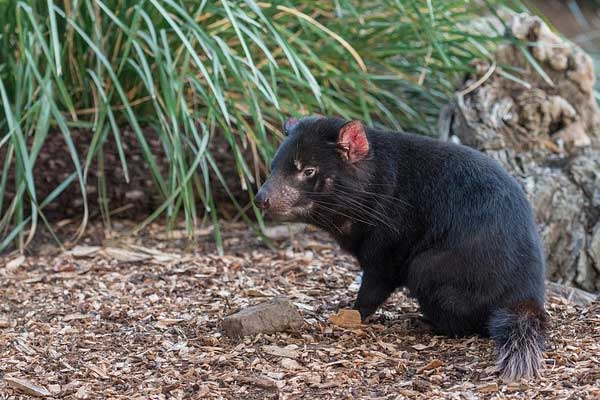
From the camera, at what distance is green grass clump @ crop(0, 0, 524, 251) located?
429 centimetres

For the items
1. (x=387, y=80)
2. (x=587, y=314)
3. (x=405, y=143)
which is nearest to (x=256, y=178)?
(x=387, y=80)

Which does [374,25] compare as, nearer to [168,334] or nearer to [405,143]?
[405,143]

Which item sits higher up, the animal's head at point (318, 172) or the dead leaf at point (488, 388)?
the animal's head at point (318, 172)

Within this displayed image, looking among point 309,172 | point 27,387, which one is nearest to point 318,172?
point 309,172

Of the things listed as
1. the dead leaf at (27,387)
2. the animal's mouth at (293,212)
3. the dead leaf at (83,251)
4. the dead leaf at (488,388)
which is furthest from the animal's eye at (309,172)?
the dead leaf at (83,251)

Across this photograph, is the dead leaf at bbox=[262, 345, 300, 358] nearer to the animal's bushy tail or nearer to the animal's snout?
the animal's snout

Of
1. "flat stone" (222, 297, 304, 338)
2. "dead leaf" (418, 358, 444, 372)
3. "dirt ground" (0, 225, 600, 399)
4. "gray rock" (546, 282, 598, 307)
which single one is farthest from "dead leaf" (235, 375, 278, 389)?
"gray rock" (546, 282, 598, 307)

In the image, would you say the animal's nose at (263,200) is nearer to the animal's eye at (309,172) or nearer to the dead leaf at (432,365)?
the animal's eye at (309,172)

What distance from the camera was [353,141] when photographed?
11.2ft

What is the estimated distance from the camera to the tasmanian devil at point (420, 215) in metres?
3.25

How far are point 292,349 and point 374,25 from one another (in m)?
2.60

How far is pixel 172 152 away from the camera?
447 centimetres

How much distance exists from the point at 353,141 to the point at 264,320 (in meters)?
0.73

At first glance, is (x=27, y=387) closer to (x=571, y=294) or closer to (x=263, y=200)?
(x=263, y=200)
